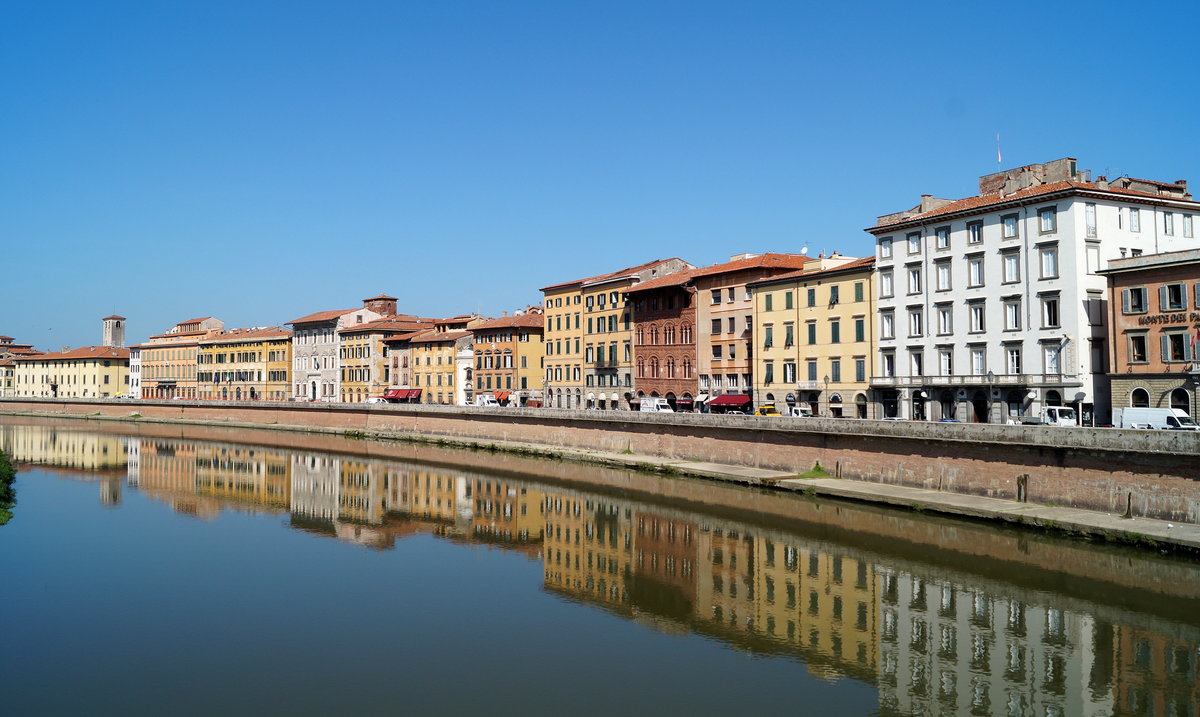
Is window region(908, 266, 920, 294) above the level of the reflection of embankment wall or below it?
above

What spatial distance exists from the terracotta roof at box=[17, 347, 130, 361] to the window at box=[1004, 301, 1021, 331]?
422 feet

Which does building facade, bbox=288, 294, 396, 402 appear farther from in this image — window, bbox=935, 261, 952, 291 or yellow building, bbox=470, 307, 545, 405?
window, bbox=935, 261, 952, 291

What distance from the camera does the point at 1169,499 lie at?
28.4m

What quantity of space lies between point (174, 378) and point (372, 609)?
4557 inches

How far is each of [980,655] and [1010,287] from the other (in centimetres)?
2888

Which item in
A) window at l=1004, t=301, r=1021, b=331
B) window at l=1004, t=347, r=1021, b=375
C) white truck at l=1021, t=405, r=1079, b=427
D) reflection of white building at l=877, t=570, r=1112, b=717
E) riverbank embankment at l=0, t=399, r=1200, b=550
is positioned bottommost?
reflection of white building at l=877, t=570, r=1112, b=717

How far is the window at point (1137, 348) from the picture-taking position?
3812 centimetres

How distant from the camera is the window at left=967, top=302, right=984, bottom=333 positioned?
46469 mm

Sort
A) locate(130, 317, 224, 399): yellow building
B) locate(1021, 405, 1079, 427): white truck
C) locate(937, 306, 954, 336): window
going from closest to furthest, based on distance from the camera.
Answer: locate(1021, 405, 1079, 427): white truck, locate(937, 306, 954, 336): window, locate(130, 317, 224, 399): yellow building

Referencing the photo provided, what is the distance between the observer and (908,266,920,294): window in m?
49.9

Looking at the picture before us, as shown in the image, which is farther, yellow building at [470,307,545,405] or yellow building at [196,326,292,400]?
yellow building at [196,326,292,400]

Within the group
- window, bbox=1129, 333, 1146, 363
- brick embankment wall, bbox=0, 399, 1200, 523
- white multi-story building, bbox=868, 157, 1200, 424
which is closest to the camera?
brick embankment wall, bbox=0, 399, 1200, 523

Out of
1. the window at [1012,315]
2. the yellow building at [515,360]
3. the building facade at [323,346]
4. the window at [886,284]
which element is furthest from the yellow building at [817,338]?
the building facade at [323,346]

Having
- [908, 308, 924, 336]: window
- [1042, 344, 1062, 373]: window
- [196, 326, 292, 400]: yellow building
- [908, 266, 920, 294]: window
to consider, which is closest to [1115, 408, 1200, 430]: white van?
[1042, 344, 1062, 373]: window
